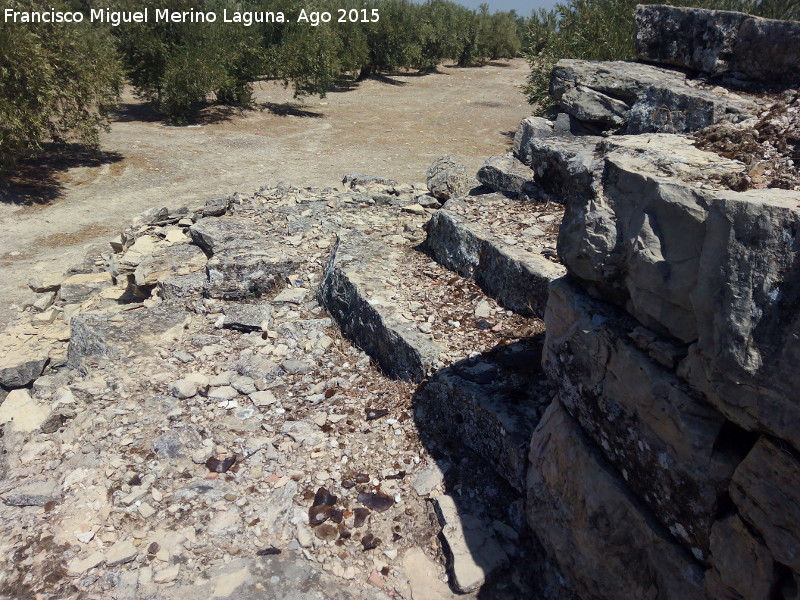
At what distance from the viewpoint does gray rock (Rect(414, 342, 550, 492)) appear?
3.05 metres

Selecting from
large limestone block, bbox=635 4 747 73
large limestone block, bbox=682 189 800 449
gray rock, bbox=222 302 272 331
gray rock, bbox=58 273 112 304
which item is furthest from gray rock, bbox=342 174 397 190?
large limestone block, bbox=682 189 800 449

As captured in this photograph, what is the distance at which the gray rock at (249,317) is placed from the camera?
4691mm

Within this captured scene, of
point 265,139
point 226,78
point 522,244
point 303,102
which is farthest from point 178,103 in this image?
point 522,244

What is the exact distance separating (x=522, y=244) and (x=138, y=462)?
9.39 feet

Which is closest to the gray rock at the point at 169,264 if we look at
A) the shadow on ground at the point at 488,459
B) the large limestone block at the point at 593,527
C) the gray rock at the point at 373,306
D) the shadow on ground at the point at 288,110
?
the gray rock at the point at 373,306

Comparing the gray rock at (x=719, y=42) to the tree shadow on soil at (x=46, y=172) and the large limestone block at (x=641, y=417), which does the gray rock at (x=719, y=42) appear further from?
the tree shadow on soil at (x=46, y=172)

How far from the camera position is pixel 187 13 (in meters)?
15.5

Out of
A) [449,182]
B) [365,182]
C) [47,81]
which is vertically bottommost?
[365,182]

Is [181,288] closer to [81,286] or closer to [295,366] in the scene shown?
[295,366]

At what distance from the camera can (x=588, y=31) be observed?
13.2m

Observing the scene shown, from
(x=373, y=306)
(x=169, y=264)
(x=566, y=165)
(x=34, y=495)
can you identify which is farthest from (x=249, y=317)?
(x=566, y=165)

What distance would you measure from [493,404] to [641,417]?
1118 millimetres

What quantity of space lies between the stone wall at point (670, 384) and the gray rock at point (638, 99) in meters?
1.53

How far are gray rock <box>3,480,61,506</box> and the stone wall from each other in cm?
254
